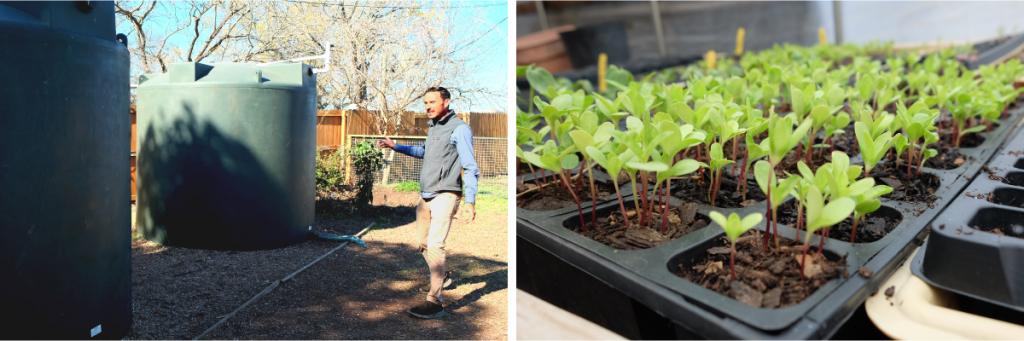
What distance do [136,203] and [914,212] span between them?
203cm

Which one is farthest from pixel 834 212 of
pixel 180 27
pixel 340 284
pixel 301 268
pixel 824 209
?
pixel 180 27

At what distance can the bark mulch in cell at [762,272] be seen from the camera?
812mm

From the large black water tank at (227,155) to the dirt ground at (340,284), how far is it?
0.32 feet

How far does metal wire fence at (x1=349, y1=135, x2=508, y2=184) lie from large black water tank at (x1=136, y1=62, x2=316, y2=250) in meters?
0.26

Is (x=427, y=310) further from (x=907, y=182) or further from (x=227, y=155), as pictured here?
(x=907, y=182)

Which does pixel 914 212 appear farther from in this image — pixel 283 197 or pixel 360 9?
pixel 283 197

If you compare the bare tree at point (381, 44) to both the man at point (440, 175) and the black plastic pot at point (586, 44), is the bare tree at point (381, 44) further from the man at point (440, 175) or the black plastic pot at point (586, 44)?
the black plastic pot at point (586, 44)

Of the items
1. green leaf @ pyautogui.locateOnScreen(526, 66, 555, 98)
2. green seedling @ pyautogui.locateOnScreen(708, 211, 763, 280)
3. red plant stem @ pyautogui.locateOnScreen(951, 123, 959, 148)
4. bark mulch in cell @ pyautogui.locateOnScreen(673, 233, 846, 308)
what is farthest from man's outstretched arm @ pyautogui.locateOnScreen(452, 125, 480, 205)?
red plant stem @ pyautogui.locateOnScreen(951, 123, 959, 148)

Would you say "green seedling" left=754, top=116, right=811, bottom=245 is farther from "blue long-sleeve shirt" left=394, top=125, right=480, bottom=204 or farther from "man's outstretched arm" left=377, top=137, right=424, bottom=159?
"man's outstretched arm" left=377, top=137, right=424, bottom=159

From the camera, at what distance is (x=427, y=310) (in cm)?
156

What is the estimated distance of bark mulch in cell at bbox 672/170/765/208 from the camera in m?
1.24

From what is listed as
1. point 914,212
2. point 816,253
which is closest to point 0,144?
point 816,253

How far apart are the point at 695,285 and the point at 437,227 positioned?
3.14ft

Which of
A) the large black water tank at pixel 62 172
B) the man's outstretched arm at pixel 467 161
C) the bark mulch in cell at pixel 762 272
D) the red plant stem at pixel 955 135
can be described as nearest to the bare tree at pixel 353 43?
the man's outstretched arm at pixel 467 161
